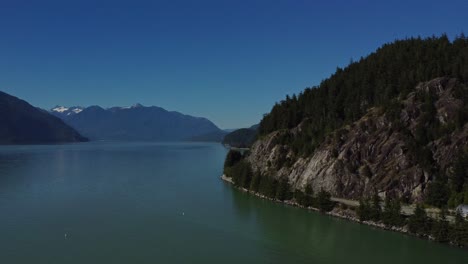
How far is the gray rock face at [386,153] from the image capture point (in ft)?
222

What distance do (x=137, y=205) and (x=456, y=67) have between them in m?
66.4

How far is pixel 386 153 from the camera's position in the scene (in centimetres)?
7412

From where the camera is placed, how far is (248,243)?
5381 centimetres

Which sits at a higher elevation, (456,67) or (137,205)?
(456,67)

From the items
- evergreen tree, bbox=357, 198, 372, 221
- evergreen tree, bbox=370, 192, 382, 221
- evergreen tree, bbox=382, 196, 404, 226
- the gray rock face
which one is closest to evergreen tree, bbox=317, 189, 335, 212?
the gray rock face

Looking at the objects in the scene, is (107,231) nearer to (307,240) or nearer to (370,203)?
(307,240)

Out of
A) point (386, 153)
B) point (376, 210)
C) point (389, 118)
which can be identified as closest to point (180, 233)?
point (376, 210)

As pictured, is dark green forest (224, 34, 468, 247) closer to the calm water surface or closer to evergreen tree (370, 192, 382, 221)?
evergreen tree (370, 192, 382, 221)

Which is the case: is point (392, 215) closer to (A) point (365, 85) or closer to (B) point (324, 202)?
(B) point (324, 202)

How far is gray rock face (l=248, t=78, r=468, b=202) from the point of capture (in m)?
67.8

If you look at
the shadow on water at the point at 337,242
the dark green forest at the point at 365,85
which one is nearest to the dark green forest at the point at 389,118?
the dark green forest at the point at 365,85

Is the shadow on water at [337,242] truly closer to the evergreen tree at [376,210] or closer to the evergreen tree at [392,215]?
the evergreen tree at [392,215]

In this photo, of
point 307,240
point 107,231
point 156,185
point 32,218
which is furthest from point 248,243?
point 156,185

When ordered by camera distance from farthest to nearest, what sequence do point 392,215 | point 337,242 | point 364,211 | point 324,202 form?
point 324,202 → point 364,211 → point 392,215 → point 337,242
